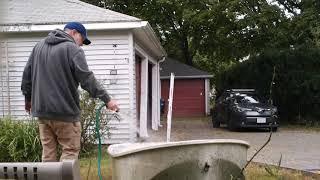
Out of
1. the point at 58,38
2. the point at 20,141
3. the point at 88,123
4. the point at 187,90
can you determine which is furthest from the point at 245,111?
the point at 187,90

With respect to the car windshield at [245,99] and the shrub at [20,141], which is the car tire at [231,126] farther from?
the shrub at [20,141]

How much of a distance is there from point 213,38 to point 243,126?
11.2 m

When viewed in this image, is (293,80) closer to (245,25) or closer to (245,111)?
(245,25)

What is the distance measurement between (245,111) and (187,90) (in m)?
16.5

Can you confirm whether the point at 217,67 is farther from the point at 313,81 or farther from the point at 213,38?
the point at 313,81

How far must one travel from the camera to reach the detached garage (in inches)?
1442

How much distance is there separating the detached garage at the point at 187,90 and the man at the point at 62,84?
30852 millimetres

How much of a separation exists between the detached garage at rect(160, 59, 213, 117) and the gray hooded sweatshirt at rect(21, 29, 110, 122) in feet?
102

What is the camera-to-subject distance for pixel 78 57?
5.32m

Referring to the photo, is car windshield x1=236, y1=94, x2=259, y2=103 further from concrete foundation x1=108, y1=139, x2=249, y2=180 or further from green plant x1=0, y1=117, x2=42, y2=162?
concrete foundation x1=108, y1=139, x2=249, y2=180

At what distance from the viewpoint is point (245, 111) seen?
68.9 ft

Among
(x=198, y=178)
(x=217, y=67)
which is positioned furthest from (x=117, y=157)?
(x=217, y=67)

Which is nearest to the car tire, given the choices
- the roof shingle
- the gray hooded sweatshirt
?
the roof shingle

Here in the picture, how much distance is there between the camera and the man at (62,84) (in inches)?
209
